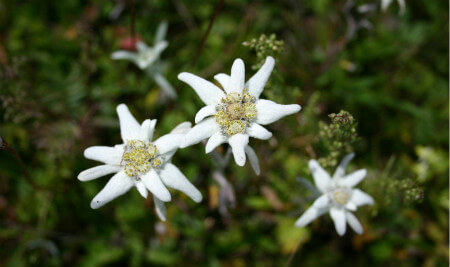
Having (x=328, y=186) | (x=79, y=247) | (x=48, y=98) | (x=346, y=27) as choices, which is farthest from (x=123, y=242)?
(x=346, y=27)

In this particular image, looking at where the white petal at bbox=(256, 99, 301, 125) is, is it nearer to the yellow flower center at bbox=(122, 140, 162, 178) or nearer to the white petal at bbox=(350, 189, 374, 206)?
the yellow flower center at bbox=(122, 140, 162, 178)

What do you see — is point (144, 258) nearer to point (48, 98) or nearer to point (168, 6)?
point (48, 98)

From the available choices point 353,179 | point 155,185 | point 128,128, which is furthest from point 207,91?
point 353,179

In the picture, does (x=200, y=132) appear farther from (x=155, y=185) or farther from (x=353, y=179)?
(x=353, y=179)

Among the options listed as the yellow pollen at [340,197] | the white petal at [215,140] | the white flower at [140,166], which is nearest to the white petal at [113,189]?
the white flower at [140,166]

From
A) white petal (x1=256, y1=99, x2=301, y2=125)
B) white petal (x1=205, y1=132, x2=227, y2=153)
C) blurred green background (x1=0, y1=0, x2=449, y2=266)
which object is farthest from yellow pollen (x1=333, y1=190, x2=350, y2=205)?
white petal (x1=205, y1=132, x2=227, y2=153)

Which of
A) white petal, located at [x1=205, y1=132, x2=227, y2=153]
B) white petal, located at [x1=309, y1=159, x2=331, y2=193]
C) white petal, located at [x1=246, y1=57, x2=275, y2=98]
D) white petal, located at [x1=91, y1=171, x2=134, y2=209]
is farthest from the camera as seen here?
white petal, located at [x1=309, y1=159, x2=331, y2=193]
